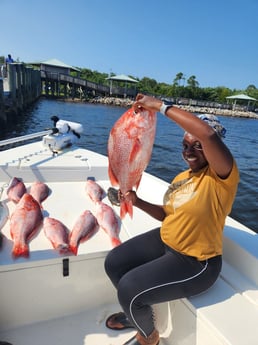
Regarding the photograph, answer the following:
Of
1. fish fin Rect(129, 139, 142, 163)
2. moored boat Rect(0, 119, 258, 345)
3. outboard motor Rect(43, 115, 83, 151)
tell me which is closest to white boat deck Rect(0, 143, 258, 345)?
moored boat Rect(0, 119, 258, 345)

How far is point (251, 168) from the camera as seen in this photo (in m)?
12.1

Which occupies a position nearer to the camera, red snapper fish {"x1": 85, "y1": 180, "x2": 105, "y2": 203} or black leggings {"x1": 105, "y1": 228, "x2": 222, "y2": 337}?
black leggings {"x1": 105, "y1": 228, "x2": 222, "y2": 337}

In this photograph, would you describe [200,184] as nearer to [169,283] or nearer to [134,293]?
[169,283]

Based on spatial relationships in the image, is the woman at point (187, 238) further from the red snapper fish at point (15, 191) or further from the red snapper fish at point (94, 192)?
the red snapper fish at point (15, 191)

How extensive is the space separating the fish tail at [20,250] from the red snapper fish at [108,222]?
2.44ft

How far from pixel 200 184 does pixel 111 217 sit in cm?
133

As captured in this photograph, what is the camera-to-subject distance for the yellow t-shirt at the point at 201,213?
1.59 meters

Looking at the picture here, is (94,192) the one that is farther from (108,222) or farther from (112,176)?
(112,176)

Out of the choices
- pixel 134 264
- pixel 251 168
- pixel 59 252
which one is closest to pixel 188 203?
pixel 134 264

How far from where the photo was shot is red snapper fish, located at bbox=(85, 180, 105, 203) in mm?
3304

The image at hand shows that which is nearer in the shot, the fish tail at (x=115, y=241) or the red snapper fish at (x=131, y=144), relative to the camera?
the red snapper fish at (x=131, y=144)

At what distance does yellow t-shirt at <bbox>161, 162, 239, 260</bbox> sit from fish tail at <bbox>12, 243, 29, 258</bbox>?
117cm

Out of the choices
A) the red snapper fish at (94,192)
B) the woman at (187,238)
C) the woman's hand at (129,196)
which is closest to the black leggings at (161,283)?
the woman at (187,238)

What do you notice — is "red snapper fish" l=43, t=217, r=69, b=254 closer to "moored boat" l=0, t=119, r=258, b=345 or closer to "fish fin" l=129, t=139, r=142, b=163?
"moored boat" l=0, t=119, r=258, b=345
